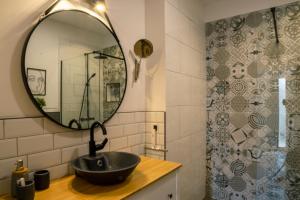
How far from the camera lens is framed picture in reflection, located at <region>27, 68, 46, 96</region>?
1.01 metres

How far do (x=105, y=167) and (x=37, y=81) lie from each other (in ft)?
1.99

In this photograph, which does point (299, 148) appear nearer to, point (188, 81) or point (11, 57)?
point (188, 81)

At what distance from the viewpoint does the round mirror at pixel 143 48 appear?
64.2 inches

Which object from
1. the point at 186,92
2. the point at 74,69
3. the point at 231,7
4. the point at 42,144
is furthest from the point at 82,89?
the point at 231,7

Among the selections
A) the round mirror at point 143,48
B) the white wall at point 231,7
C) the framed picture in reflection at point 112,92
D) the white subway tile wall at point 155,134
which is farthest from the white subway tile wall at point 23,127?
the white wall at point 231,7

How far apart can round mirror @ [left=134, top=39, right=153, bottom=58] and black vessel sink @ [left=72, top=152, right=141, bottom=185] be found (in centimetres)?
77

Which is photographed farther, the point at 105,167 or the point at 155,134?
the point at 155,134

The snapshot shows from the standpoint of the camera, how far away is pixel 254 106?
2.08 m

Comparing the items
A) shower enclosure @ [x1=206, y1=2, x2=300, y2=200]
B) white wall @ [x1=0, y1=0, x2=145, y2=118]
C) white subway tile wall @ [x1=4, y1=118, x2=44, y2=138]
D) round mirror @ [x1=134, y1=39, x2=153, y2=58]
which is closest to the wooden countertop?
white subway tile wall @ [x1=4, y1=118, x2=44, y2=138]

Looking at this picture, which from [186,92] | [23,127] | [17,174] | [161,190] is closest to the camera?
[17,174]

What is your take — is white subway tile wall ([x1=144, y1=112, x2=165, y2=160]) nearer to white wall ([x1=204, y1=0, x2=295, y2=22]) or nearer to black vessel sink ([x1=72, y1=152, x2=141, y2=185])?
black vessel sink ([x1=72, y1=152, x2=141, y2=185])

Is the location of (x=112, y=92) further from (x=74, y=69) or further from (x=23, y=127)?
(x=23, y=127)

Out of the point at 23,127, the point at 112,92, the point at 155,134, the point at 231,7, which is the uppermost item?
the point at 231,7

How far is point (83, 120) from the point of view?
1.26 meters
